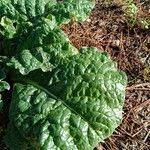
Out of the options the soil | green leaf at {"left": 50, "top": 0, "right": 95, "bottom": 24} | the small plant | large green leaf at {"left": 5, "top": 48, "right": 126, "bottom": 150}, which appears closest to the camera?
large green leaf at {"left": 5, "top": 48, "right": 126, "bottom": 150}

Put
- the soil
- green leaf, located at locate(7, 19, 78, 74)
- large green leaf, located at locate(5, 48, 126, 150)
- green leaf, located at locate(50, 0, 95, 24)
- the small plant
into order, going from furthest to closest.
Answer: the small plant
green leaf, located at locate(50, 0, 95, 24)
the soil
green leaf, located at locate(7, 19, 78, 74)
large green leaf, located at locate(5, 48, 126, 150)

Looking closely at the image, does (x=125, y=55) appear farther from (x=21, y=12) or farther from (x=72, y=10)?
(x=21, y=12)

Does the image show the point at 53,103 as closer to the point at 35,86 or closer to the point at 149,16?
the point at 35,86

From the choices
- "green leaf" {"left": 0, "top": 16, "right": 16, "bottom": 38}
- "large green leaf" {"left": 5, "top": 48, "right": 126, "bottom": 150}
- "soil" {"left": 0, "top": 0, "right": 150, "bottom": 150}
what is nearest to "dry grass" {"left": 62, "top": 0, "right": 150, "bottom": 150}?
"soil" {"left": 0, "top": 0, "right": 150, "bottom": 150}

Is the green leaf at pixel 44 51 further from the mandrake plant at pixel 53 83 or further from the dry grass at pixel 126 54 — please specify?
the dry grass at pixel 126 54

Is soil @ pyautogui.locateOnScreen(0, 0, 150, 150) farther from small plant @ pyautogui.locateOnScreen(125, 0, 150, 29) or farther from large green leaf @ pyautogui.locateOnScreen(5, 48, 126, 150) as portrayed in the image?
large green leaf @ pyautogui.locateOnScreen(5, 48, 126, 150)

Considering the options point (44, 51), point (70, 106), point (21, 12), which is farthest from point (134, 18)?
point (70, 106)

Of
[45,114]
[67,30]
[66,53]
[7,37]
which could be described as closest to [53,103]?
[45,114]

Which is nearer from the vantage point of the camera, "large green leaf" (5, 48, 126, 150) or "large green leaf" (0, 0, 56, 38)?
"large green leaf" (5, 48, 126, 150)
